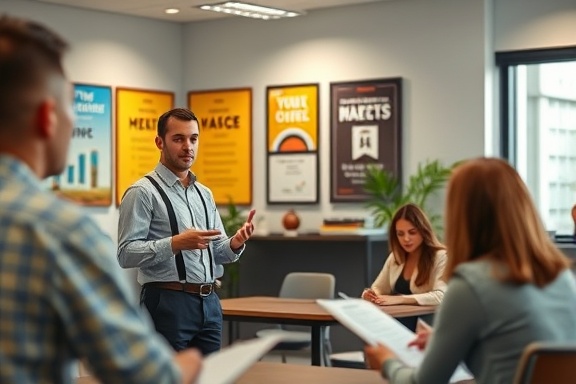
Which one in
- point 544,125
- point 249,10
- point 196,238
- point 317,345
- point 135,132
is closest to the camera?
point 196,238

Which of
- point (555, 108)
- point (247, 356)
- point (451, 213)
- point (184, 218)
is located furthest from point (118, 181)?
point (247, 356)

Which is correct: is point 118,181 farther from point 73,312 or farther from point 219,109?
point 73,312

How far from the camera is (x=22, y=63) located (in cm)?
138

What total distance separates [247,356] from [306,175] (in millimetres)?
7019

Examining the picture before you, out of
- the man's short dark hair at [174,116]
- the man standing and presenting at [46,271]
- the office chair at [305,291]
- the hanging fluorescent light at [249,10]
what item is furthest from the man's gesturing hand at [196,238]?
the hanging fluorescent light at [249,10]

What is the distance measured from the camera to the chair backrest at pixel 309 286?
670 cm

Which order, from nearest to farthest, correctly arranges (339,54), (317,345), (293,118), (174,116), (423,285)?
1. (174,116)
2. (317,345)
3. (423,285)
4. (339,54)
5. (293,118)

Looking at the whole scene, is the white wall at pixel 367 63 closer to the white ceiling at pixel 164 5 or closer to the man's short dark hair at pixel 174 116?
the white ceiling at pixel 164 5

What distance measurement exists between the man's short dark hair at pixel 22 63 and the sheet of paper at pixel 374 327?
102cm

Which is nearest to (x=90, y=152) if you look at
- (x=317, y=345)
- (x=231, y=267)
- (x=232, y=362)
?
(x=231, y=267)

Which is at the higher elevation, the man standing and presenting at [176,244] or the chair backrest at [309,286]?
the man standing and presenting at [176,244]

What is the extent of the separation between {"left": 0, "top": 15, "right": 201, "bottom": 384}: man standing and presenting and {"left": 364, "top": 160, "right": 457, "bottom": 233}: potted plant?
21.0 feet

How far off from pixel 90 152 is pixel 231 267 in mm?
1454

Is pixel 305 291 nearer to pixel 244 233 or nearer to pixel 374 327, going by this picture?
pixel 244 233
